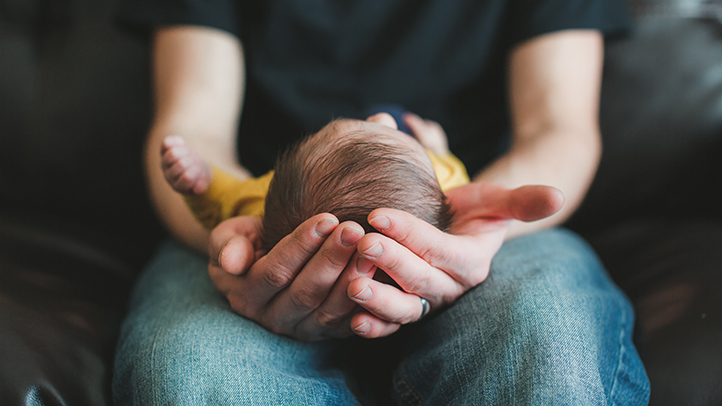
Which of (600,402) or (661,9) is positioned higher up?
(661,9)

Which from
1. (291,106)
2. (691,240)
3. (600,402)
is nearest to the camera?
(600,402)

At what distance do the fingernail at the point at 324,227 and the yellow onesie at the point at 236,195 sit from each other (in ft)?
0.67

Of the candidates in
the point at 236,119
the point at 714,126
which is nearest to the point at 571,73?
the point at 714,126

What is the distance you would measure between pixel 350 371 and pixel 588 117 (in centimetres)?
70

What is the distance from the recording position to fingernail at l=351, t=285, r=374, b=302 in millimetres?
492

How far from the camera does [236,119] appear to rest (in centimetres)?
100

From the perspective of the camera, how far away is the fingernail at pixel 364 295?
0.49 metres

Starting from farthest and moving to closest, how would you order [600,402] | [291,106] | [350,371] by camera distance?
1. [291,106]
2. [350,371]
3. [600,402]

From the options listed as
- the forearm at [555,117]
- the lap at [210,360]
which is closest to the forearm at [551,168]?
the forearm at [555,117]

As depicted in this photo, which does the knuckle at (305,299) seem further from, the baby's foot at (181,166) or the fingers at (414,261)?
the baby's foot at (181,166)

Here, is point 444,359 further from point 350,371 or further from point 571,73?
point 571,73

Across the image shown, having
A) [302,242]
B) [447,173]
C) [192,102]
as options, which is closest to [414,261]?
[302,242]

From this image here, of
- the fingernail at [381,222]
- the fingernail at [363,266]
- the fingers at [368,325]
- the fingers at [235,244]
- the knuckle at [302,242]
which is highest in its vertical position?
the fingernail at [381,222]

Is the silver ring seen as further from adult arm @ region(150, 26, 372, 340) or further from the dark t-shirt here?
the dark t-shirt
